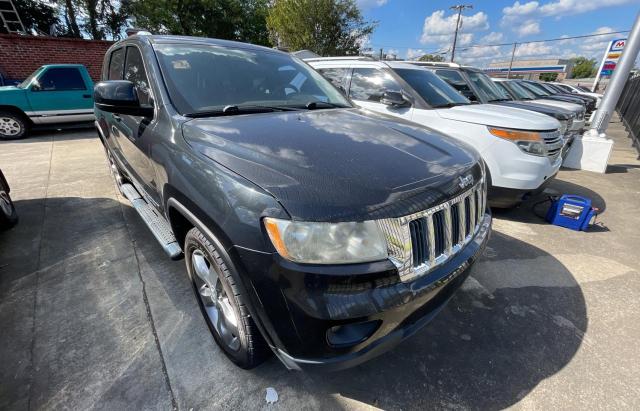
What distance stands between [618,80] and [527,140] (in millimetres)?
5290

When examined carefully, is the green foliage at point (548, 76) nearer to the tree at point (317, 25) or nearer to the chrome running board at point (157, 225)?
the tree at point (317, 25)

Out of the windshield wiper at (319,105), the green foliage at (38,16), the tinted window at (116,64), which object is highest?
the green foliage at (38,16)

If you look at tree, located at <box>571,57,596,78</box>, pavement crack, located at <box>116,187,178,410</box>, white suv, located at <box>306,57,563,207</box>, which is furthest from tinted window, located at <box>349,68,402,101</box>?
tree, located at <box>571,57,596,78</box>

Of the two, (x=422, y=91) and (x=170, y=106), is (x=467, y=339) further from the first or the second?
(x=422, y=91)

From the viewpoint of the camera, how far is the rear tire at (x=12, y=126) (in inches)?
303

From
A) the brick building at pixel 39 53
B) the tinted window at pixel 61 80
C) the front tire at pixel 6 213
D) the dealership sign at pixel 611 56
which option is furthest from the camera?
the dealership sign at pixel 611 56

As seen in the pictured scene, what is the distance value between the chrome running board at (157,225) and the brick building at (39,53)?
504 inches

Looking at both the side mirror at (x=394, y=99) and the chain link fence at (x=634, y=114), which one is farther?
the chain link fence at (x=634, y=114)

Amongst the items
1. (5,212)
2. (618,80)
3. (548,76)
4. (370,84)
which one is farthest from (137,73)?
(548,76)

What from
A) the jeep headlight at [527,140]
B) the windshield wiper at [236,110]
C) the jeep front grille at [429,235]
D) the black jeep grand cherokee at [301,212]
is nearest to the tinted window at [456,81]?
the jeep headlight at [527,140]

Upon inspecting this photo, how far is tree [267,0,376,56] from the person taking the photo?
1510 centimetres

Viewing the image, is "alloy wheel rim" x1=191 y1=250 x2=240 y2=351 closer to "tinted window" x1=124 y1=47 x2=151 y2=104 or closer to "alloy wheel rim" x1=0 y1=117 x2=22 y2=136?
"tinted window" x1=124 y1=47 x2=151 y2=104

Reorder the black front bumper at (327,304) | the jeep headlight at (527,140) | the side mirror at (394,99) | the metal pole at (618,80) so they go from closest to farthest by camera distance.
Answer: the black front bumper at (327,304)
the jeep headlight at (527,140)
the side mirror at (394,99)
the metal pole at (618,80)

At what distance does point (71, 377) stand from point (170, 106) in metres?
1.67
